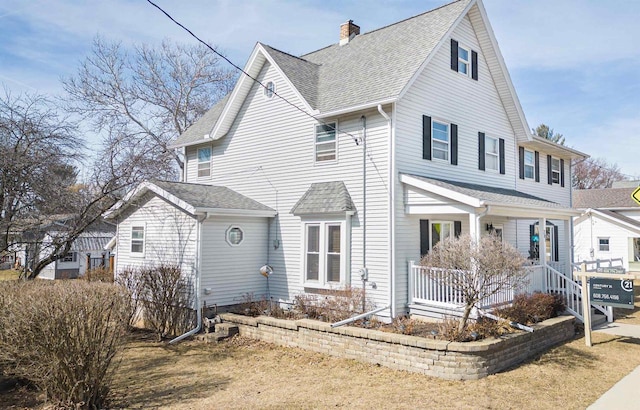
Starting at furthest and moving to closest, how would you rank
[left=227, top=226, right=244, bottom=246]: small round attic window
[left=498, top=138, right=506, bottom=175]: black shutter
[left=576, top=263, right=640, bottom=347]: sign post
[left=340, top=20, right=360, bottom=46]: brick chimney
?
[left=340, top=20, right=360, bottom=46]: brick chimney < [left=498, top=138, right=506, bottom=175]: black shutter < [left=227, top=226, right=244, bottom=246]: small round attic window < [left=576, top=263, right=640, bottom=347]: sign post

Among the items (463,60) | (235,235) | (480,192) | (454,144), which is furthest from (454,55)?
(235,235)

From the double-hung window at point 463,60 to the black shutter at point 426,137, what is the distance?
2707mm

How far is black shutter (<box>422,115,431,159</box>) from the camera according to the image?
12.8 metres

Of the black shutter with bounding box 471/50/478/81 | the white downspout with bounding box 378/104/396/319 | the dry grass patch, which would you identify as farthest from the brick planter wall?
the black shutter with bounding box 471/50/478/81

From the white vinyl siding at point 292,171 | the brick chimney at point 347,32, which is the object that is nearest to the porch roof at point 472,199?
the white vinyl siding at point 292,171

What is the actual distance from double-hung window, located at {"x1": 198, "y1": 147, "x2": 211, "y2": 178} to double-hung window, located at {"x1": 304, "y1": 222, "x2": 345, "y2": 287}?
5.71 m

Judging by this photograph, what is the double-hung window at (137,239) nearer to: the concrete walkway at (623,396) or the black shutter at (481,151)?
the black shutter at (481,151)

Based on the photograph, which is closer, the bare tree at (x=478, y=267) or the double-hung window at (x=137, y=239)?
the bare tree at (x=478, y=267)

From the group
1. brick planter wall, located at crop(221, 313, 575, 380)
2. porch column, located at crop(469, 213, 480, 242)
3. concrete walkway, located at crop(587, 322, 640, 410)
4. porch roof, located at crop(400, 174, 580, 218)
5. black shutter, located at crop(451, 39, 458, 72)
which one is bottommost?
concrete walkway, located at crop(587, 322, 640, 410)

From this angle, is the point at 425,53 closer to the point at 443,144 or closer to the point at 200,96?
the point at 443,144

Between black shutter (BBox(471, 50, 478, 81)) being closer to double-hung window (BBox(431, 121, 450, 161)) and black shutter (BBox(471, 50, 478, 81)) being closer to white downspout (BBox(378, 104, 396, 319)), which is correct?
double-hung window (BBox(431, 121, 450, 161))

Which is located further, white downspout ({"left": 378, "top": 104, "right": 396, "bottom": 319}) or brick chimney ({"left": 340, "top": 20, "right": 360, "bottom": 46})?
brick chimney ({"left": 340, "top": 20, "right": 360, "bottom": 46})

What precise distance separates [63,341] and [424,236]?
907 cm

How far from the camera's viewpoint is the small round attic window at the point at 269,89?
14.9 metres
